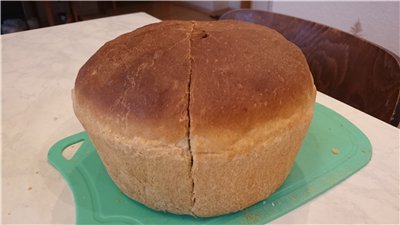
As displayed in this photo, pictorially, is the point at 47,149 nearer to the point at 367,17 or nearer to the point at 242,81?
the point at 242,81

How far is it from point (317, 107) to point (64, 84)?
0.68 m

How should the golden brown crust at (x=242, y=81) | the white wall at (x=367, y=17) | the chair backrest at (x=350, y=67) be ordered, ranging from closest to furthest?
the golden brown crust at (x=242, y=81), the chair backrest at (x=350, y=67), the white wall at (x=367, y=17)

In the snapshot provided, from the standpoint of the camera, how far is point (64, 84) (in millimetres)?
965

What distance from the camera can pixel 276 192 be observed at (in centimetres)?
60

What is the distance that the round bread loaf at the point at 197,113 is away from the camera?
0.46 m

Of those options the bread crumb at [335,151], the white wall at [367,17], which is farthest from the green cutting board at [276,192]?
the white wall at [367,17]

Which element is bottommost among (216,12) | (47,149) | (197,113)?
(216,12)

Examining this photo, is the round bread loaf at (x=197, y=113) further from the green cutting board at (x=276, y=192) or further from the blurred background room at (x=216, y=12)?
the blurred background room at (x=216, y=12)

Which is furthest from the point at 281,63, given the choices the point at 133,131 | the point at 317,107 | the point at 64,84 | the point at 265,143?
the point at 64,84

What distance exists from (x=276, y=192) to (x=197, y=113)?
9.7 inches

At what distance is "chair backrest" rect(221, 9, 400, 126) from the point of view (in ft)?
2.65

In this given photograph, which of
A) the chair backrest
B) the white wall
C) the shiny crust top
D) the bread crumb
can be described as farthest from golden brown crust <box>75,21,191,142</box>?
the white wall

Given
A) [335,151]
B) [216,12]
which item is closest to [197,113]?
[335,151]

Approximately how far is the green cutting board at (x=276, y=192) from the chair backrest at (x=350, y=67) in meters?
0.14
